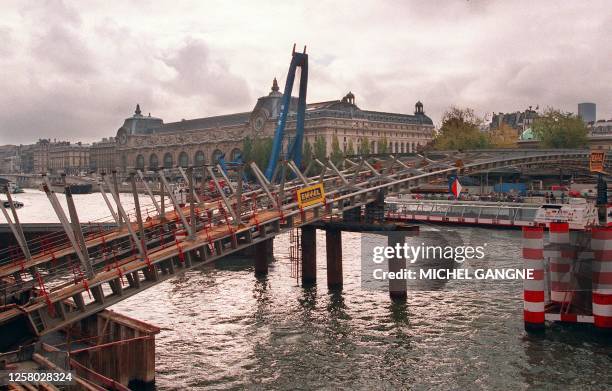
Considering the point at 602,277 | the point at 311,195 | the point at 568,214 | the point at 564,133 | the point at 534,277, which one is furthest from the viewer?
the point at 564,133

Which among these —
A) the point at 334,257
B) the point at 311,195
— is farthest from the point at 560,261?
the point at 334,257

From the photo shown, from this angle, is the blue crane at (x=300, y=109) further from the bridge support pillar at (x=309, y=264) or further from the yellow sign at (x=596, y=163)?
the yellow sign at (x=596, y=163)

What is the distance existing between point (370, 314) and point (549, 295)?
9.57 m

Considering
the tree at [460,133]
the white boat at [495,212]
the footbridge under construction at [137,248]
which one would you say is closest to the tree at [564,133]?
the tree at [460,133]

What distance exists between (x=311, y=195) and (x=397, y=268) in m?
8.54

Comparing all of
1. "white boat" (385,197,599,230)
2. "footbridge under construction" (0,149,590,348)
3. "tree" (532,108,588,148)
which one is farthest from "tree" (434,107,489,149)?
"footbridge under construction" (0,149,590,348)

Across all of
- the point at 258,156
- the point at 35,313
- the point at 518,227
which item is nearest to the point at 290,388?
the point at 35,313

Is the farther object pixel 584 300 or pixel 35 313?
pixel 584 300

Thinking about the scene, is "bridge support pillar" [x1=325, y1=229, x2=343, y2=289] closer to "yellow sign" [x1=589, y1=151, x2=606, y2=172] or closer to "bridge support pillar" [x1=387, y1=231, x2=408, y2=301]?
"bridge support pillar" [x1=387, y1=231, x2=408, y2=301]

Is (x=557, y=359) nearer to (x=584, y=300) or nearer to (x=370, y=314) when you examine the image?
(x=584, y=300)

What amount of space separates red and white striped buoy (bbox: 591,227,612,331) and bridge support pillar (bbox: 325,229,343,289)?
53.6 ft

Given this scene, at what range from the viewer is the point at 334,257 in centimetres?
4156

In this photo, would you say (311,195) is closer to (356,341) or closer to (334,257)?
(356,341)

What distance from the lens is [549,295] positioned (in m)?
33.5
